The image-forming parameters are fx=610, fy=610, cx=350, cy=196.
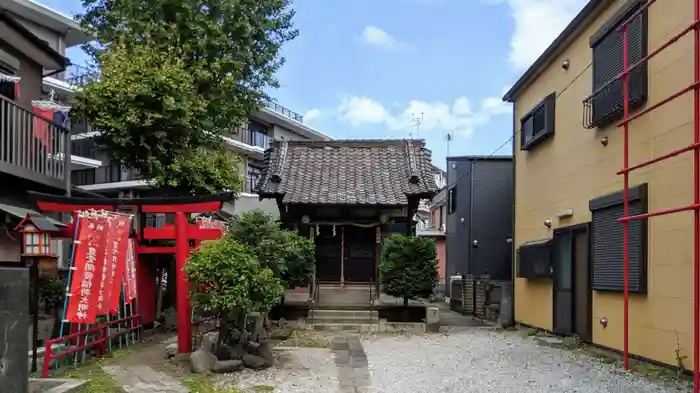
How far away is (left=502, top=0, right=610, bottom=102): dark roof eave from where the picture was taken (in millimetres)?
11320

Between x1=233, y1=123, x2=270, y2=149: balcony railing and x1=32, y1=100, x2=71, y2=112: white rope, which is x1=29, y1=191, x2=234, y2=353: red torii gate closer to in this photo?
x1=32, y1=100, x2=71, y2=112: white rope

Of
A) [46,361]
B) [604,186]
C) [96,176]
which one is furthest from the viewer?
[96,176]

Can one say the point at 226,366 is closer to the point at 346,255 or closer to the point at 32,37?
the point at 32,37

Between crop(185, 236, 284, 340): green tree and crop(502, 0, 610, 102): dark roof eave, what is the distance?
25.3 ft

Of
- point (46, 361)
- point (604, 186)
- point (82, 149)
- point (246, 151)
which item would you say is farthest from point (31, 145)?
point (246, 151)

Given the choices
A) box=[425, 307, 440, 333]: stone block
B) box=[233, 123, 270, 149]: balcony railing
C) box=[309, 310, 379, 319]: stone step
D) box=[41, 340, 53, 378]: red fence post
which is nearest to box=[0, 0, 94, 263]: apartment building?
box=[41, 340, 53, 378]: red fence post

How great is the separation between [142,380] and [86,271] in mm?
1983

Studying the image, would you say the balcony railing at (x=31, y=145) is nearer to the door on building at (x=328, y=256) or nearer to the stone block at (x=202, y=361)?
the stone block at (x=202, y=361)

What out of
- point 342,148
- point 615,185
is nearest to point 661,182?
point 615,185

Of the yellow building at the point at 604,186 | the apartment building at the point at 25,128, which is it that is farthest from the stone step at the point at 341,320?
the apartment building at the point at 25,128

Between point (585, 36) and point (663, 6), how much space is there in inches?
118

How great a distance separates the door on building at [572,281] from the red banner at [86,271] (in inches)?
337

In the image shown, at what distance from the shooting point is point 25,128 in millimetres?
11469

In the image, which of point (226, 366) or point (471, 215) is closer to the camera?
point (226, 366)
